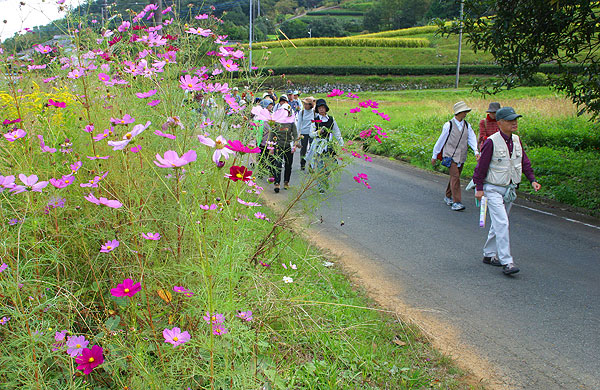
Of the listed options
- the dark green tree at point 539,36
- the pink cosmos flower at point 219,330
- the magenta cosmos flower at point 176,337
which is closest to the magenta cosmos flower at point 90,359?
the magenta cosmos flower at point 176,337

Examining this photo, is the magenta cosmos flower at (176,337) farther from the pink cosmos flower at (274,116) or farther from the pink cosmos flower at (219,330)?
the pink cosmos flower at (274,116)

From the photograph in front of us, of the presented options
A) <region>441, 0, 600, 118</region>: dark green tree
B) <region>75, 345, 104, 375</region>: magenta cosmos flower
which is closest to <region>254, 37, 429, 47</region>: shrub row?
<region>441, 0, 600, 118</region>: dark green tree

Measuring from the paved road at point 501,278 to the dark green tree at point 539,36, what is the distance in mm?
2425

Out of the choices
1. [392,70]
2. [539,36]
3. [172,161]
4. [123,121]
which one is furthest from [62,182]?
[392,70]

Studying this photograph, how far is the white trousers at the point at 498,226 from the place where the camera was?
5.68 m

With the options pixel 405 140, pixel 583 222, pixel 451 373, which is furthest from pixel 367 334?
pixel 405 140

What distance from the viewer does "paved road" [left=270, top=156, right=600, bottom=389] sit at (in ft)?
12.7

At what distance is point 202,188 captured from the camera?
114 inches

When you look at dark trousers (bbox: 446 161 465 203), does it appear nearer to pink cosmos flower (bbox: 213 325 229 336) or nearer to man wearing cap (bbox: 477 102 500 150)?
man wearing cap (bbox: 477 102 500 150)

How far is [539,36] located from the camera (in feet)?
29.6

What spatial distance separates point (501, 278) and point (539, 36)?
551 cm

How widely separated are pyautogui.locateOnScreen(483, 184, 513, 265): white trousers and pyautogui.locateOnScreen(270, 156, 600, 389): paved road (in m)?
0.22

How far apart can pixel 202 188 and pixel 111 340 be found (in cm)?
100

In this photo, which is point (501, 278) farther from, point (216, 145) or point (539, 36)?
point (539, 36)
